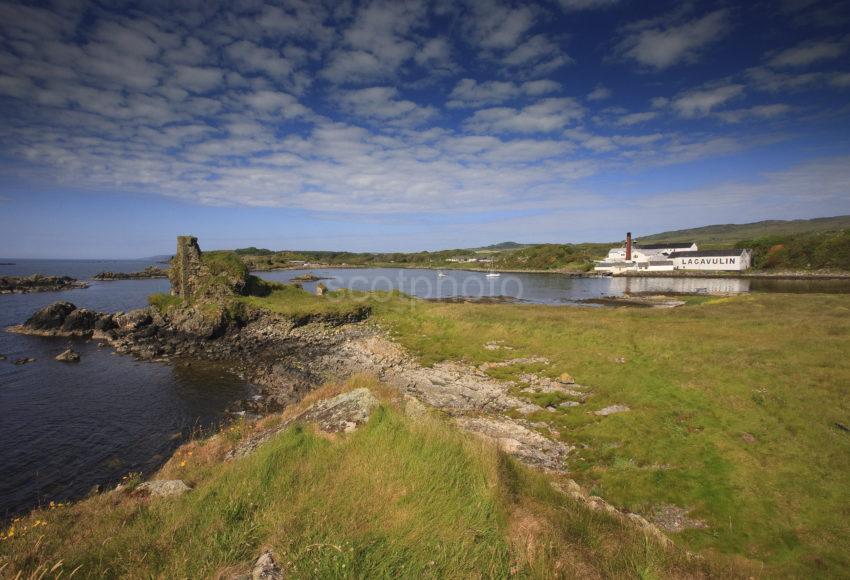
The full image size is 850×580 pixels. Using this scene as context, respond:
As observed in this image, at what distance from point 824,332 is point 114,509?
1394 inches

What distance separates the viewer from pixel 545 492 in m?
7.58

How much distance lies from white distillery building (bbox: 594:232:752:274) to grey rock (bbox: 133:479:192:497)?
135 metres

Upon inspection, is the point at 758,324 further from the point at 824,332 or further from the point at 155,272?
the point at 155,272

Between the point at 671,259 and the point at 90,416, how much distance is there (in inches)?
5563

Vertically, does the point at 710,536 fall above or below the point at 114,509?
below

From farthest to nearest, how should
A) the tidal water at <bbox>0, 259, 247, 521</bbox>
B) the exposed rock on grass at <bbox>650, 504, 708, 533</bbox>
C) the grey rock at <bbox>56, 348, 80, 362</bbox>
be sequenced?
the grey rock at <bbox>56, 348, 80, 362</bbox>, the tidal water at <bbox>0, 259, 247, 521</bbox>, the exposed rock on grass at <bbox>650, 504, 708, 533</bbox>

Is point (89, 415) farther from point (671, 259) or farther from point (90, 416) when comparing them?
point (671, 259)

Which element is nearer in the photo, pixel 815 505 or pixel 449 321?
pixel 815 505

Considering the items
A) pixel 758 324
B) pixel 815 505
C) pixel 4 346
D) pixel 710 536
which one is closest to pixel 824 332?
pixel 758 324

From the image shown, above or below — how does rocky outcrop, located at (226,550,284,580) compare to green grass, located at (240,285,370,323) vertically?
above

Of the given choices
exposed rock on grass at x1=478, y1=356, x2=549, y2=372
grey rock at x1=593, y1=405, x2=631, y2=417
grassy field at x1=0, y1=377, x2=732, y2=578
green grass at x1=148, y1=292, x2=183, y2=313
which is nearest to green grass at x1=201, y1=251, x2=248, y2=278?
green grass at x1=148, y1=292, x2=183, y2=313

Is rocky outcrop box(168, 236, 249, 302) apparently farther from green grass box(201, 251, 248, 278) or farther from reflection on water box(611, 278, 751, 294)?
reflection on water box(611, 278, 751, 294)

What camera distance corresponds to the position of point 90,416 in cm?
2081

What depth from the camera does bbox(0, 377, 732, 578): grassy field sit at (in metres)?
4.83
